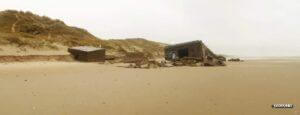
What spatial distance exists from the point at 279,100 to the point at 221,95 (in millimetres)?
1357

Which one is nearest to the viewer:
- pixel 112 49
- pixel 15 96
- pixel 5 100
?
pixel 5 100

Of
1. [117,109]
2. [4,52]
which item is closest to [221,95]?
[117,109]

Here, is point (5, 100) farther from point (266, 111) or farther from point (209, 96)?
point (266, 111)

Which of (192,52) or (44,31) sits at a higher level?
(44,31)

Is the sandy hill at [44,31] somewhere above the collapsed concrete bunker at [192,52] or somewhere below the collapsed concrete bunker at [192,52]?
above

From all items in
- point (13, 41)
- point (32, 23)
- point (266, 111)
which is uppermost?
point (32, 23)

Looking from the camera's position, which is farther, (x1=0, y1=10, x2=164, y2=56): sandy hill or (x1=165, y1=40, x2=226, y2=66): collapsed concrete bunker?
(x1=0, y1=10, x2=164, y2=56): sandy hill

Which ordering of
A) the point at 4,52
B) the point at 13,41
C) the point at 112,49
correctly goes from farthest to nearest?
the point at 112,49 → the point at 13,41 → the point at 4,52

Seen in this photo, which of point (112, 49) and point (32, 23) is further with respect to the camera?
point (32, 23)

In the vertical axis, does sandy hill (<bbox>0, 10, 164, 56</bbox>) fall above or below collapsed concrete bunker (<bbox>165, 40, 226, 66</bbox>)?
above

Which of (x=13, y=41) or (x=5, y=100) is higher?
(x=13, y=41)

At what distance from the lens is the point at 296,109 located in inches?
216

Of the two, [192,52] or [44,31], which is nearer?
[192,52]

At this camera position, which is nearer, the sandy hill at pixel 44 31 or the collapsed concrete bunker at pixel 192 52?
the collapsed concrete bunker at pixel 192 52
